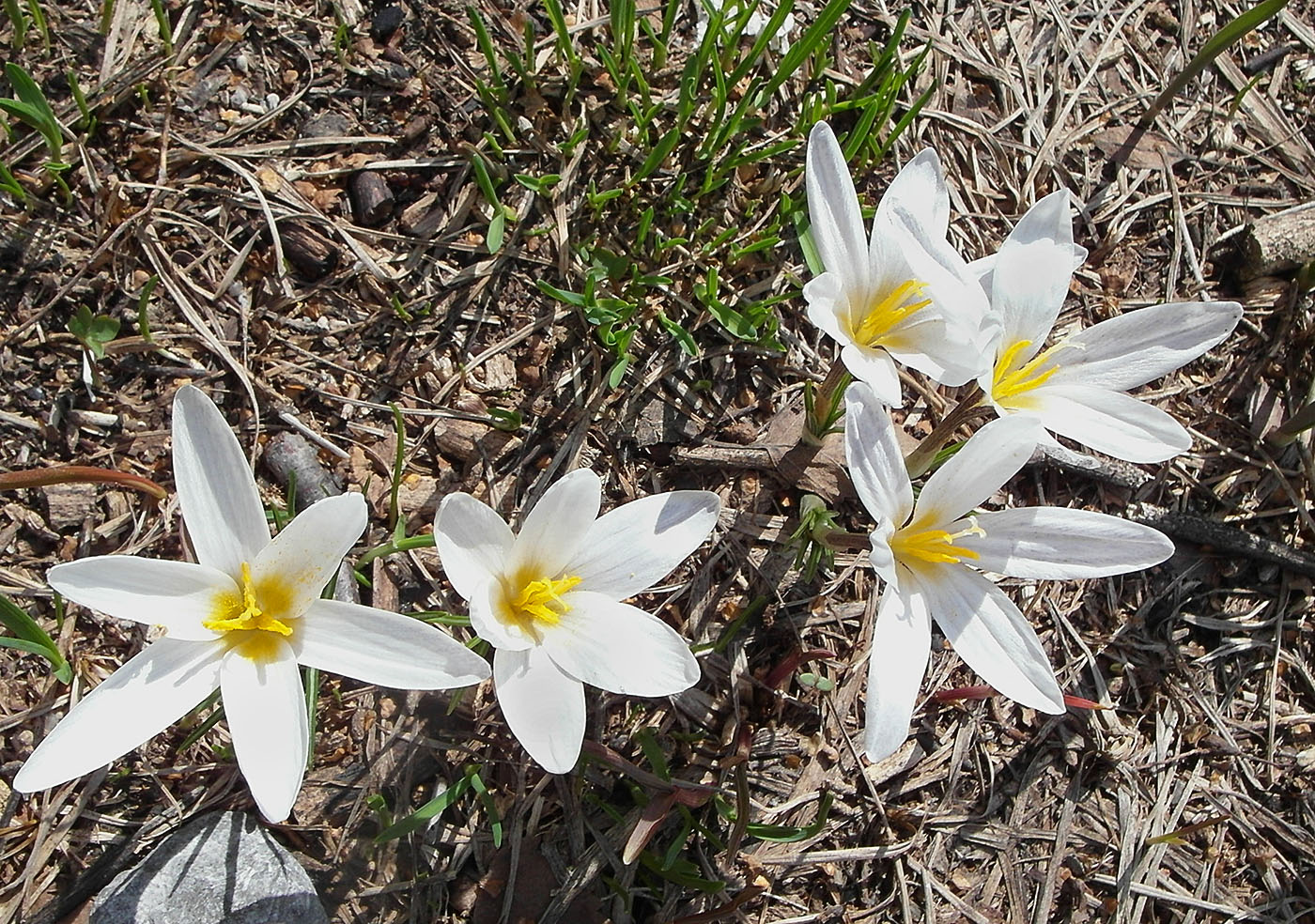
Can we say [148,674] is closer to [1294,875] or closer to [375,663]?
[375,663]

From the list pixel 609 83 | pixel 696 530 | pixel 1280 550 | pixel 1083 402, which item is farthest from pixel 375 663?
pixel 1280 550

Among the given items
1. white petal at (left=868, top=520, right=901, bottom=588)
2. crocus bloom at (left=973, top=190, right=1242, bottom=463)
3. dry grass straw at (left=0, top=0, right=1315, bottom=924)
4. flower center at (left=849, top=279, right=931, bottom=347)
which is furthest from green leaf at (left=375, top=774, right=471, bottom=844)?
crocus bloom at (left=973, top=190, right=1242, bottom=463)

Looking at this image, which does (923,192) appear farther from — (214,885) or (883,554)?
(214,885)

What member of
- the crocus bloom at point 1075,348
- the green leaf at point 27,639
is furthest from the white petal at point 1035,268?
the green leaf at point 27,639

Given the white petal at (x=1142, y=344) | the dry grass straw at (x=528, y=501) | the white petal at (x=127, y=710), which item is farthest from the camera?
the dry grass straw at (x=528, y=501)

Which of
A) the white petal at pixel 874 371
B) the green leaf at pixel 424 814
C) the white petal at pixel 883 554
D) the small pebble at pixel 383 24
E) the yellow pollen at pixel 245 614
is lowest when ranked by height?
the green leaf at pixel 424 814

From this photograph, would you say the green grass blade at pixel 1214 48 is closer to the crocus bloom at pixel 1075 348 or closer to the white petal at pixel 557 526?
the crocus bloom at pixel 1075 348

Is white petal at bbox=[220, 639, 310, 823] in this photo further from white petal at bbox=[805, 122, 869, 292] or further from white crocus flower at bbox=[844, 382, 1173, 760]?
white petal at bbox=[805, 122, 869, 292]
